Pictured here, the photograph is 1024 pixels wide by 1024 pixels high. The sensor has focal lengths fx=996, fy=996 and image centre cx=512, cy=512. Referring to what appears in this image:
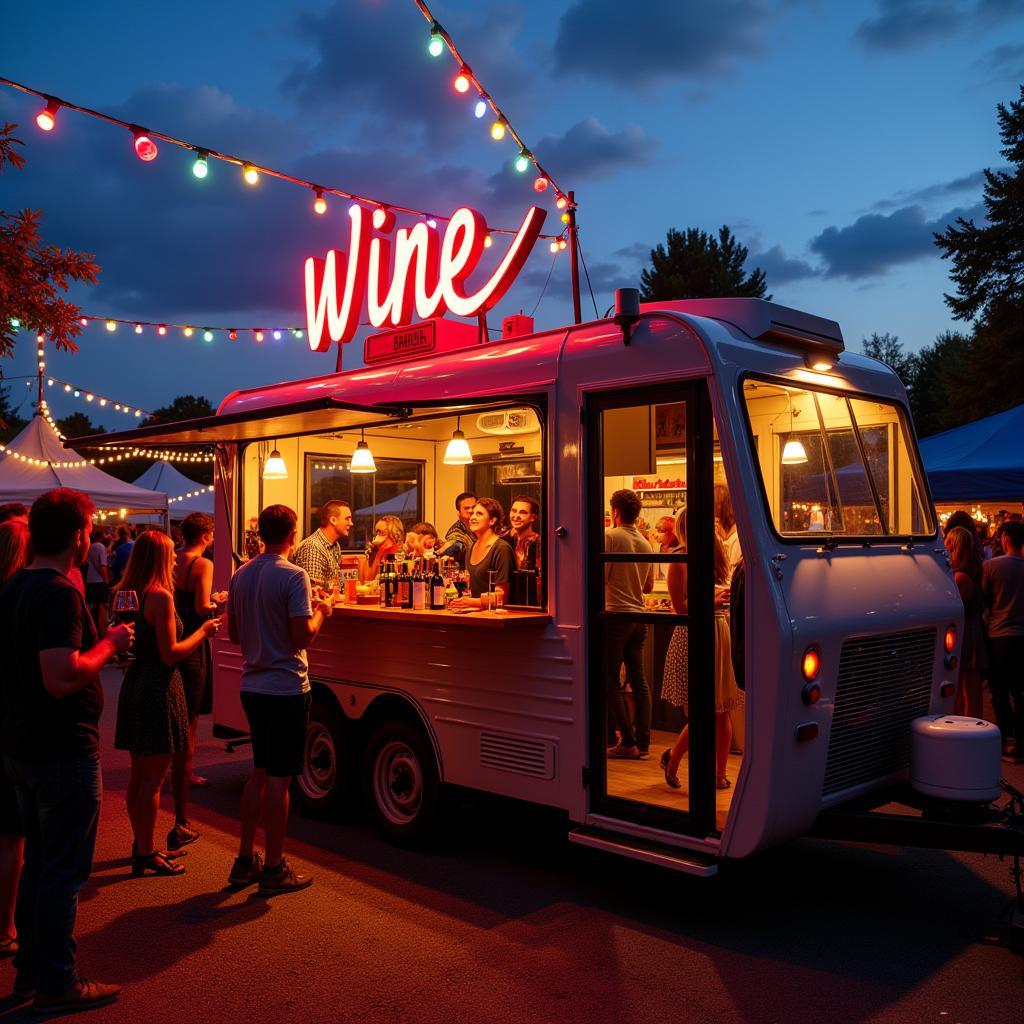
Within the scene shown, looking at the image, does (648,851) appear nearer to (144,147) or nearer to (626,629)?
(626,629)

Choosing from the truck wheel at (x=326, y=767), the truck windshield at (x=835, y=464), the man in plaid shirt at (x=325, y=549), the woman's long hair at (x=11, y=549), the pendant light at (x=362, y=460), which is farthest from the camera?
the pendant light at (x=362, y=460)

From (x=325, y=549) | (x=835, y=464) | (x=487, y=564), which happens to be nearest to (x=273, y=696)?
(x=487, y=564)

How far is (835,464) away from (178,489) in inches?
1033

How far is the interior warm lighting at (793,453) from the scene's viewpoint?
5.00 metres

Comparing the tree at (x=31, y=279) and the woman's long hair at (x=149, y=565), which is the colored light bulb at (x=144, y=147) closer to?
the tree at (x=31, y=279)

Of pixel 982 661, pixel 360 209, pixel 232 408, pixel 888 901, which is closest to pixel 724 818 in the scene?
pixel 888 901

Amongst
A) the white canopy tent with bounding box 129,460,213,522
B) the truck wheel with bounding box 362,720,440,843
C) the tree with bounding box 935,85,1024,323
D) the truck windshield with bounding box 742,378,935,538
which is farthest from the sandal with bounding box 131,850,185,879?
the tree with bounding box 935,85,1024,323

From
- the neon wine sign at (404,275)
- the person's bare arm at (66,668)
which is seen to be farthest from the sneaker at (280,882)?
the neon wine sign at (404,275)

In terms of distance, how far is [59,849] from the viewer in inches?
147

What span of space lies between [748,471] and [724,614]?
4.62 feet

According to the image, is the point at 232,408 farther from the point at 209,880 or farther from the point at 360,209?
the point at 209,880

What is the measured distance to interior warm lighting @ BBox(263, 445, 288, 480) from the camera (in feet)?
26.0

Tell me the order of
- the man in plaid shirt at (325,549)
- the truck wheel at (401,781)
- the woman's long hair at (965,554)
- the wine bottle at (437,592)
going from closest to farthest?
1. the truck wheel at (401,781)
2. the wine bottle at (437,592)
3. the man in plaid shirt at (325,549)
4. the woman's long hair at (965,554)

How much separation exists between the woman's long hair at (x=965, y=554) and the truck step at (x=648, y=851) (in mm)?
4676
